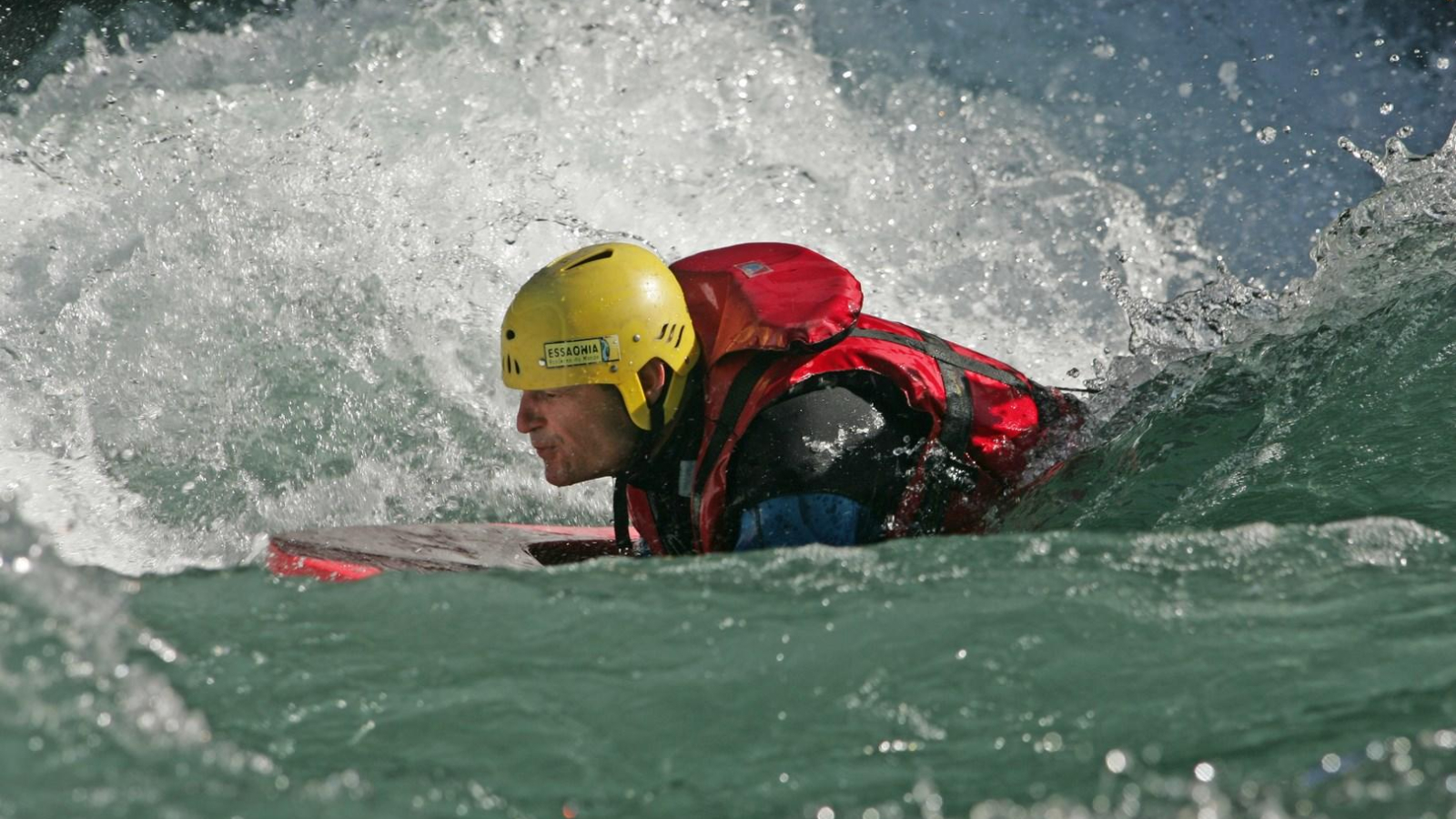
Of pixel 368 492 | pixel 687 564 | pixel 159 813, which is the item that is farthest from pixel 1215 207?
pixel 159 813

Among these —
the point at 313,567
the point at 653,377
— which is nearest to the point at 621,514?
the point at 653,377

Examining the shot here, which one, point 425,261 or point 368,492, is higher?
point 425,261

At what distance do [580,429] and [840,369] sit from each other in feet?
2.57

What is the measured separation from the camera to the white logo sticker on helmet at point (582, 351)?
12.8 feet

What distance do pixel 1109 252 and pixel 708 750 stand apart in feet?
20.9

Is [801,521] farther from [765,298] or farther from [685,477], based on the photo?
[765,298]

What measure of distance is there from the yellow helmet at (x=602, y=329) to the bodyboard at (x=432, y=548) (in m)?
0.60

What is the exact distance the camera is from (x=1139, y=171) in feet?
29.8

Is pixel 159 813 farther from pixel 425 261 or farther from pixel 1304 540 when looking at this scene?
pixel 425 261

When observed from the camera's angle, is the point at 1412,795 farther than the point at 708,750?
No

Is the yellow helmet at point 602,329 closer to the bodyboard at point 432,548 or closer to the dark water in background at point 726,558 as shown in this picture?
the bodyboard at point 432,548

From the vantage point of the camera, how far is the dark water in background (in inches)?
98.9

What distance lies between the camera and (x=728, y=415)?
12.2ft

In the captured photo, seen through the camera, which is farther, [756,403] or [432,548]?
[432,548]
